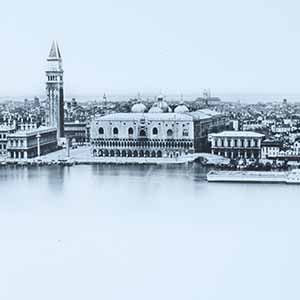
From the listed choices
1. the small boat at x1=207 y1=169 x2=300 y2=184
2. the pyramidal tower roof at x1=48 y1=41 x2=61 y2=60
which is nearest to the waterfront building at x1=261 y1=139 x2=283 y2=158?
the small boat at x1=207 y1=169 x2=300 y2=184

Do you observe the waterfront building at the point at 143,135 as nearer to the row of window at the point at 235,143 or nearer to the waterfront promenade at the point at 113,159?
the waterfront promenade at the point at 113,159

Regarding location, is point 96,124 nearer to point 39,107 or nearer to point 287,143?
point 39,107

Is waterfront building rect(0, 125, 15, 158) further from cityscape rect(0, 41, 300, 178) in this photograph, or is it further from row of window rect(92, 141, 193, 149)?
row of window rect(92, 141, 193, 149)

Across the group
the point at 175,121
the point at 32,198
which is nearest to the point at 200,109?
the point at 175,121

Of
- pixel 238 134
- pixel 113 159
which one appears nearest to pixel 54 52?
pixel 113 159

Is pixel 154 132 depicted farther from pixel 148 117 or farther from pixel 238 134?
pixel 238 134
